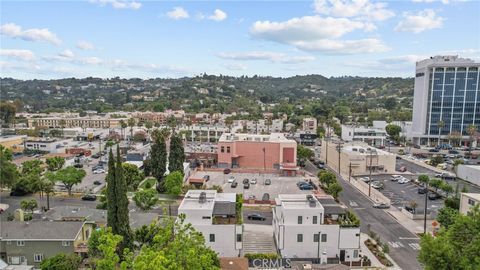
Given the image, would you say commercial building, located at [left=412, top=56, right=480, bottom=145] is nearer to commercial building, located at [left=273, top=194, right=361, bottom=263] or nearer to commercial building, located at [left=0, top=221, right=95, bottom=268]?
commercial building, located at [left=273, top=194, right=361, bottom=263]

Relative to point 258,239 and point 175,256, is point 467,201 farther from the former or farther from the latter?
point 175,256

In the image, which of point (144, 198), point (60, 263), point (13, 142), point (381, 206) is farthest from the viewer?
point (13, 142)

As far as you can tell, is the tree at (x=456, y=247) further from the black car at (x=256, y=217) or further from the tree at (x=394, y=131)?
the tree at (x=394, y=131)

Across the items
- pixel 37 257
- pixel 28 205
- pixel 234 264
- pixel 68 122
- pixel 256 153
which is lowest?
pixel 37 257

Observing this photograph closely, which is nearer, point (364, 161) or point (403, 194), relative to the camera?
point (403, 194)

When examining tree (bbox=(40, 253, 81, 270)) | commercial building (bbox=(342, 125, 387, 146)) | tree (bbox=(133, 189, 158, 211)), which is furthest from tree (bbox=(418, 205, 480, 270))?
commercial building (bbox=(342, 125, 387, 146))

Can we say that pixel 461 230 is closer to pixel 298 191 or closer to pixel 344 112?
pixel 298 191

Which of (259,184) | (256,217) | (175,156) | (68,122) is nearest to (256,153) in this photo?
(259,184)

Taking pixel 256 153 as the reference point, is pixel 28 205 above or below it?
below

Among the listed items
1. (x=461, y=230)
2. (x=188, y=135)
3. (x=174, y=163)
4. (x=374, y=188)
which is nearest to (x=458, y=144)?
(x=374, y=188)
